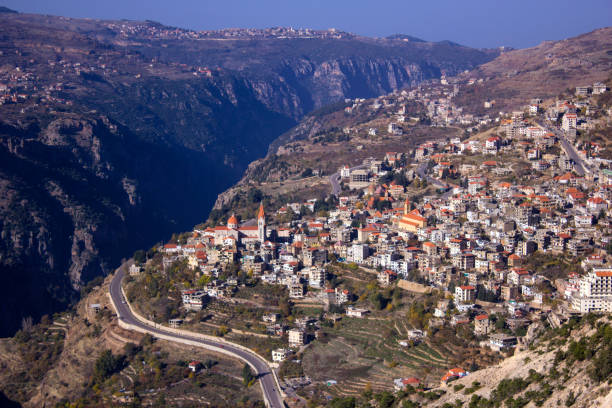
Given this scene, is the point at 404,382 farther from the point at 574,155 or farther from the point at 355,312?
the point at 574,155

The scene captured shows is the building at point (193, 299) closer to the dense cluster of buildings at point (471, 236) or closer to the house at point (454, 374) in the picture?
the dense cluster of buildings at point (471, 236)

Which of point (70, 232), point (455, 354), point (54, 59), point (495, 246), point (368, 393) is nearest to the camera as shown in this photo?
point (368, 393)

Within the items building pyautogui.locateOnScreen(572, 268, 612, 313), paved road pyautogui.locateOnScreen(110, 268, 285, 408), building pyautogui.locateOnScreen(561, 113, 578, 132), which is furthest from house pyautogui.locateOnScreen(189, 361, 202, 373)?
building pyautogui.locateOnScreen(561, 113, 578, 132)

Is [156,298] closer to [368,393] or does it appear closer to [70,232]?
[368,393]

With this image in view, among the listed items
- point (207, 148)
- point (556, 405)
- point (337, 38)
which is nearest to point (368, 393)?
point (556, 405)

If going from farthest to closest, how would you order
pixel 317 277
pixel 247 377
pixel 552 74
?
pixel 552 74 → pixel 317 277 → pixel 247 377

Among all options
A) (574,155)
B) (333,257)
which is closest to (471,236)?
(333,257)
